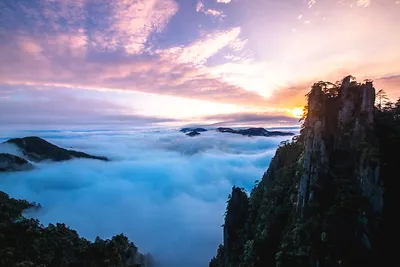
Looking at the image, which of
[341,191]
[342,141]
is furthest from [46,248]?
[342,141]

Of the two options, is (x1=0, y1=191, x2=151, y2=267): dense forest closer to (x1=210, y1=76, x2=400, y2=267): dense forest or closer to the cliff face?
(x1=210, y1=76, x2=400, y2=267): dense forest

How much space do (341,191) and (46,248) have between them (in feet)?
154

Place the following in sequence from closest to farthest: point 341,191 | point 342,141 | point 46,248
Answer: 1. point 341,191
2. point 342,141
3. point 46,248

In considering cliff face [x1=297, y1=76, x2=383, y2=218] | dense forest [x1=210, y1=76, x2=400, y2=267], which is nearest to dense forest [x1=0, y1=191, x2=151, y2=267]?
dense forest [x1=210, y1=76, x2=400, y2=267]

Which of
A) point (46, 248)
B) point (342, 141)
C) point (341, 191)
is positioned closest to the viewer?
point (341, 191)

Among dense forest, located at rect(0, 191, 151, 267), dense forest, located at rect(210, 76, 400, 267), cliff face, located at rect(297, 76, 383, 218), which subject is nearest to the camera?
dense forest, located at rect(210, 76, 400, 267)

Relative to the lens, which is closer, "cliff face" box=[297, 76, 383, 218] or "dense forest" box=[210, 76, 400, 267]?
"dense forest" box=[210, 76, 400, 267]

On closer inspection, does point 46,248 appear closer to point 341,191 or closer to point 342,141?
point 341,191

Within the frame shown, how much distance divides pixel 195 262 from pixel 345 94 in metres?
112

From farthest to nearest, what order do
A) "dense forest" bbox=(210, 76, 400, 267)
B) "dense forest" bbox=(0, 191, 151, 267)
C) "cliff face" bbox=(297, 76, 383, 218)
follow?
1. "dense forest" bbox=(0, 191, 151, 267)
2. "cliff face" bbox=(297, 76, 383, 218)
3. "dense forest" bbox=(210, 76, 400, 267)

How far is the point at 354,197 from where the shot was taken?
86.4 ft

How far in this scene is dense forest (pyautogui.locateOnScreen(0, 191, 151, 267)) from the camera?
38.7 m

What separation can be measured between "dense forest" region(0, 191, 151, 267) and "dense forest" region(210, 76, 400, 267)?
30031mm

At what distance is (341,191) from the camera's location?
27.4 metres
